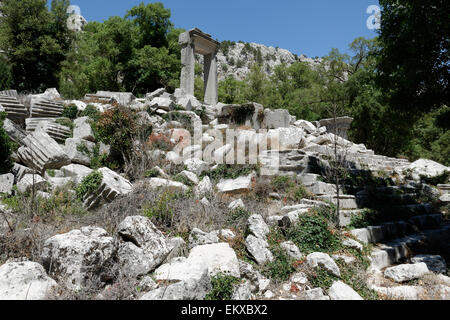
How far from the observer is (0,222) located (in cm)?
474

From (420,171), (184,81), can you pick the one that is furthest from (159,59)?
(420,171)

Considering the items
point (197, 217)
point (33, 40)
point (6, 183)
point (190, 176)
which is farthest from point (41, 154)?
point (33, 40)

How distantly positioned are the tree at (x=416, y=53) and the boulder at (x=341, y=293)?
200 inches

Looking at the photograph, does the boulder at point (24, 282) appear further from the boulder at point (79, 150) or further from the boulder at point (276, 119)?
the boulder at point (276, 119)

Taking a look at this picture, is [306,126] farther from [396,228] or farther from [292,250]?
[292,250]

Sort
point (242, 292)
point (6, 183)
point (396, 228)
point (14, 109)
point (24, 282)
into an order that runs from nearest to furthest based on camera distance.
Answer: point (24, 282)
point (242, 292)
point (396, 228)
point (6, 183)
point (14, 109)

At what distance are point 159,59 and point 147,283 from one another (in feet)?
56.4

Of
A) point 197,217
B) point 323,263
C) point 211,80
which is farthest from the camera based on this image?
point 211,80

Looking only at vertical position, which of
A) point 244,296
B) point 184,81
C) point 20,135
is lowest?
point 244,296

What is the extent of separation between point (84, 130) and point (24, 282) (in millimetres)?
7192

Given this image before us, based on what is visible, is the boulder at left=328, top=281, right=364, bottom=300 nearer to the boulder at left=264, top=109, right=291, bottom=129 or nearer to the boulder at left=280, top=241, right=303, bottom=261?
the boulder at left=280, top=241, right=303, bottom=261

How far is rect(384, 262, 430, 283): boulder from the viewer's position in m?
4.52

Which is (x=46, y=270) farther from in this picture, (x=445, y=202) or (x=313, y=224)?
(x=445, y=202)

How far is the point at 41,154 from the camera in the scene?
309 inches
